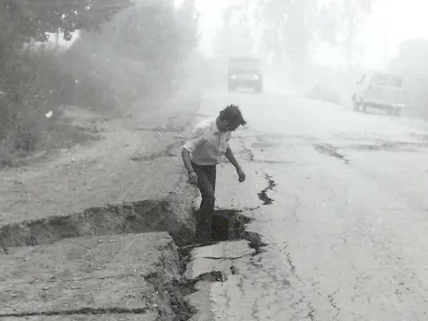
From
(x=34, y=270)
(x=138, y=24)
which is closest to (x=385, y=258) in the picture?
(x=34, y=270)

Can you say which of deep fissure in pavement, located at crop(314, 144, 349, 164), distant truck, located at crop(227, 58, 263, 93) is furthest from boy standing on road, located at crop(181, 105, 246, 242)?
distant truck, located at crop(227, 58, 263, 93)

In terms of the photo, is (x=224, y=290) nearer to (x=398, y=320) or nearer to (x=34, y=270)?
(x=398, y=320)

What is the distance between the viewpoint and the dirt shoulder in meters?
5.88

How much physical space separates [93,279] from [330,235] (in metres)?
2.37

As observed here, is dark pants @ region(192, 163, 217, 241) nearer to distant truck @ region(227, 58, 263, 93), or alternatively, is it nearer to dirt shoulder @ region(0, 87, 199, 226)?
dirt shoulder @ region(0, 87, 199, 226)

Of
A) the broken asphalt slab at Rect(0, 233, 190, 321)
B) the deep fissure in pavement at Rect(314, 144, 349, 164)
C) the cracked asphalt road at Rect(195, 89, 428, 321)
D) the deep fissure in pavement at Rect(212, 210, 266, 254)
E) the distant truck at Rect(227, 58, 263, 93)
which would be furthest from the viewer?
the distant truck at Rect(227, 58, 263, 93)

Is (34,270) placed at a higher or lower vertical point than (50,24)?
lower

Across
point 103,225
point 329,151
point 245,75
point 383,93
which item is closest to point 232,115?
point 103,225

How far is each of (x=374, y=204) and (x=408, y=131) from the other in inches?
354

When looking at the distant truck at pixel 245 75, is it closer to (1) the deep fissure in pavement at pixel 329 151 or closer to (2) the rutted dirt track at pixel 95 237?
(1) the deep fissure in pavement at pixel 329 151

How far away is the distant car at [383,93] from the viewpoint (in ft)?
76.6

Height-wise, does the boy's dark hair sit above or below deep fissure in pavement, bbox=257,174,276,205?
above

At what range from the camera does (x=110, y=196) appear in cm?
623

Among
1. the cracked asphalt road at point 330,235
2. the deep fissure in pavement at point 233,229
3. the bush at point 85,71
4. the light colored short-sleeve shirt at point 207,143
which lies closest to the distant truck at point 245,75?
the bush at point 85,71
